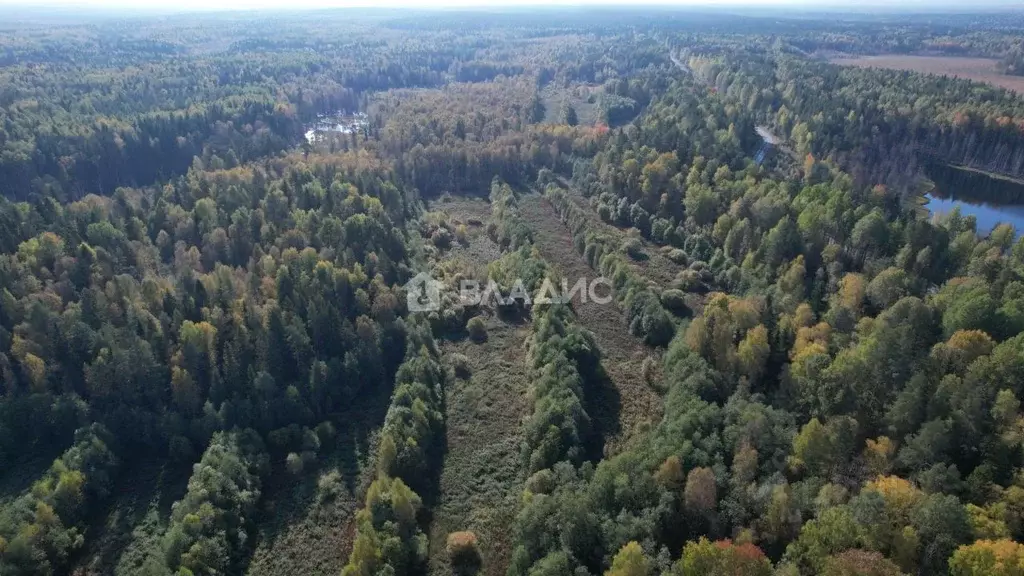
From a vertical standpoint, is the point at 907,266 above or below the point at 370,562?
above

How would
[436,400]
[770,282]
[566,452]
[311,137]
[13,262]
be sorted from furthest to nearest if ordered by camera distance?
1. [311,137]
2. [770,282]
3. [13,262]
4. [436,400]
5. [566,452]

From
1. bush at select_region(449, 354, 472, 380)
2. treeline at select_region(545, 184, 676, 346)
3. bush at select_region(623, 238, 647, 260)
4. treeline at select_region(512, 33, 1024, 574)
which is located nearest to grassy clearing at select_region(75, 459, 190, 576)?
bush at select_region(449, 354, 472, 380)

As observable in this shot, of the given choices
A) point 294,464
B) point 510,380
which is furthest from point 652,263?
point 294,464

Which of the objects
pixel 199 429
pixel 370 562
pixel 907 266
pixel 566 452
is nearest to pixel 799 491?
pixel 566 452

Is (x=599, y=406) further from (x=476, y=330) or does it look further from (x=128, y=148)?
(x=128, y=148)

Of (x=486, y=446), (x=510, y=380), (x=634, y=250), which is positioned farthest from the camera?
(x=634, y=250)

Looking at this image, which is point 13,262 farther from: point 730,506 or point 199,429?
point 730,506

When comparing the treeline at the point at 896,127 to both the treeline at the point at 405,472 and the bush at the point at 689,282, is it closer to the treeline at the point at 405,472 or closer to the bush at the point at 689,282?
the bush at the point at 689,282
